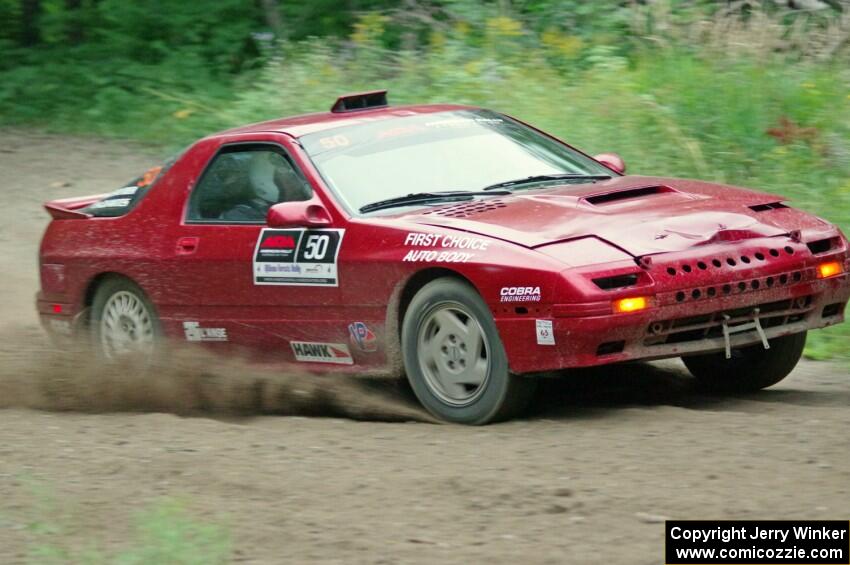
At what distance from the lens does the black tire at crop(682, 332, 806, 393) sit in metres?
6.98

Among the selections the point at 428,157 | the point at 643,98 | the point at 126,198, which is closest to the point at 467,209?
the point at 428,157

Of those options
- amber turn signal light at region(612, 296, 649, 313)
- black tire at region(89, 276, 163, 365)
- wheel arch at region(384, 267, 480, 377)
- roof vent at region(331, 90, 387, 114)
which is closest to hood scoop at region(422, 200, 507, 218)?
wheel arch at region(384, 267, 480, 377)

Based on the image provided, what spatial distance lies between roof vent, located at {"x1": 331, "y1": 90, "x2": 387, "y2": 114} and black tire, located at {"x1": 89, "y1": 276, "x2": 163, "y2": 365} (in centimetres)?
149

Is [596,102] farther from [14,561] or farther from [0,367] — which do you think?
[14,561]

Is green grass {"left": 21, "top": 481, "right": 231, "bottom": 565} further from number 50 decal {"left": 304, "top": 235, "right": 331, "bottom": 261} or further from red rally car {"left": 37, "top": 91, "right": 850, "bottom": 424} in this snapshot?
number 50 decal {"left": 304, "top": 235, "right": 331, "bottom": 261}

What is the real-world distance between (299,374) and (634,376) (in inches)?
69.3

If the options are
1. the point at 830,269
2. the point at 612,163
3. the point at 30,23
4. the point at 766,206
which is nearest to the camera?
the point at 830,269

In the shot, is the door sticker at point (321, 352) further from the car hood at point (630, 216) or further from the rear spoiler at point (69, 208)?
the rear spoiler at point (69, 208)

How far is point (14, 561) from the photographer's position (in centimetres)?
457

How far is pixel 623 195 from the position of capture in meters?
6.90

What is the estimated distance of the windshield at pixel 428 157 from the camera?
7121 mm

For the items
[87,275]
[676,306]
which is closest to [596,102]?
[87,275]

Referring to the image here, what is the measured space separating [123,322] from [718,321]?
351 centimetres

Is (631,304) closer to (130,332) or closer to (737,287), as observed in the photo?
(737,287)
